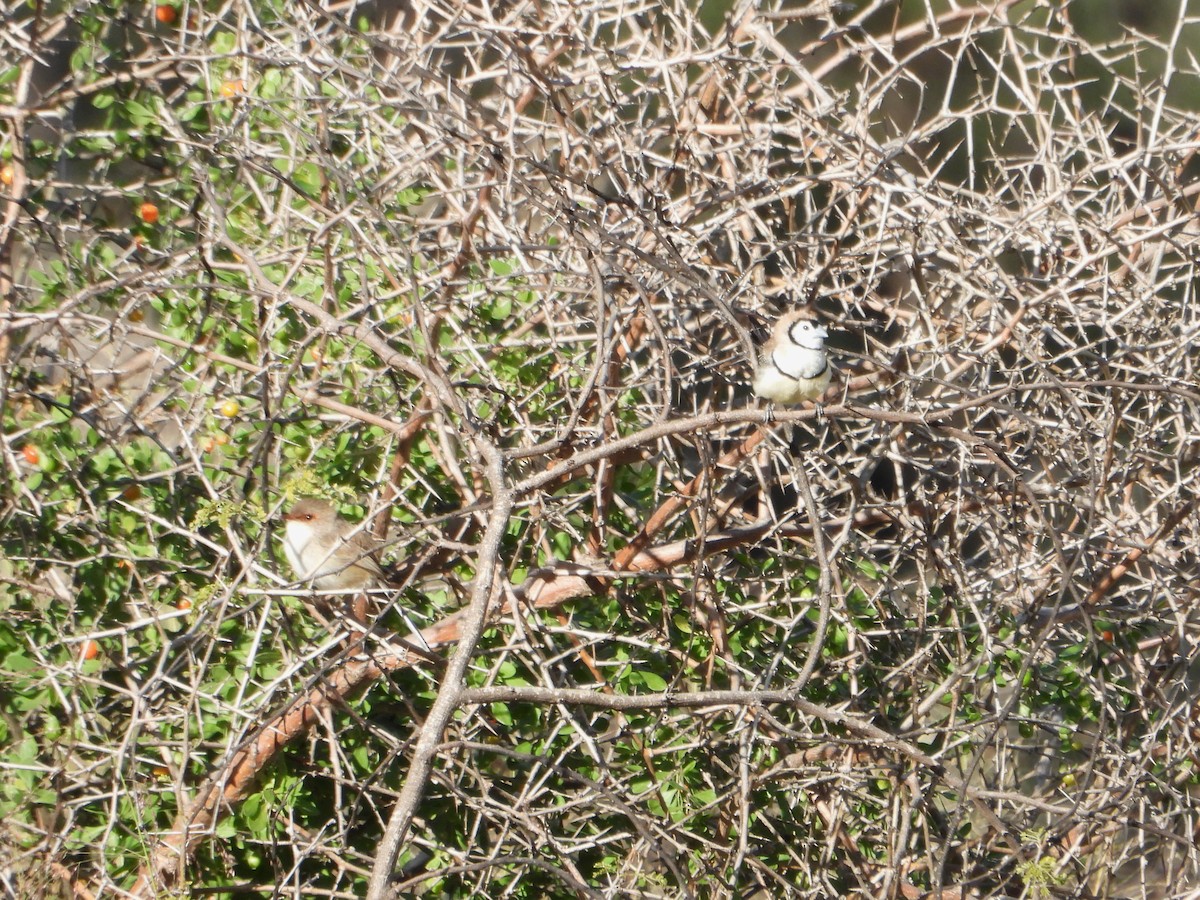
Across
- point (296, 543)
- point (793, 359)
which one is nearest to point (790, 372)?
point (793, 359)

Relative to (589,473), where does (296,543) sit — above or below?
below

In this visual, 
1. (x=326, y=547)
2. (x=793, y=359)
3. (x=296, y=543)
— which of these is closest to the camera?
(x=793, y=359)

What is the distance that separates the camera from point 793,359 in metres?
3.78

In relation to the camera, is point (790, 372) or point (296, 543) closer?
point (790, 372)

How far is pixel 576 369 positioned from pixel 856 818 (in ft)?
5.27

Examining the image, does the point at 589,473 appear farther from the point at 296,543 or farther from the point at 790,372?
the point at 296,543

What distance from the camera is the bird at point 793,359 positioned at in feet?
12.2

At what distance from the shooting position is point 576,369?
150 inches

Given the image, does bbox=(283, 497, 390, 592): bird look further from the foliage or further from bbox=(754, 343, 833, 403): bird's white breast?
bbox=(754, 343, 833, 403): bird's white breast

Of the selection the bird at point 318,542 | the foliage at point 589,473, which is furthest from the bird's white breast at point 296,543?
the foliage at point 589,473

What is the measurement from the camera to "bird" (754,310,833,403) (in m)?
3.72

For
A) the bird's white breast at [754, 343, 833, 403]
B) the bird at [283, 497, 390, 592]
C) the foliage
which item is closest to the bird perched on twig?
the bird at [283, 497, 390, 592]

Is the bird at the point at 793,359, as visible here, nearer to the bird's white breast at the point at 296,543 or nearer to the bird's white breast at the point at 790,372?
the bird's white breast at the point at 790,372

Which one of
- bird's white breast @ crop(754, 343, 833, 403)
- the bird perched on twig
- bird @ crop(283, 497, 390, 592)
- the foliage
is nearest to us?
the foliage
